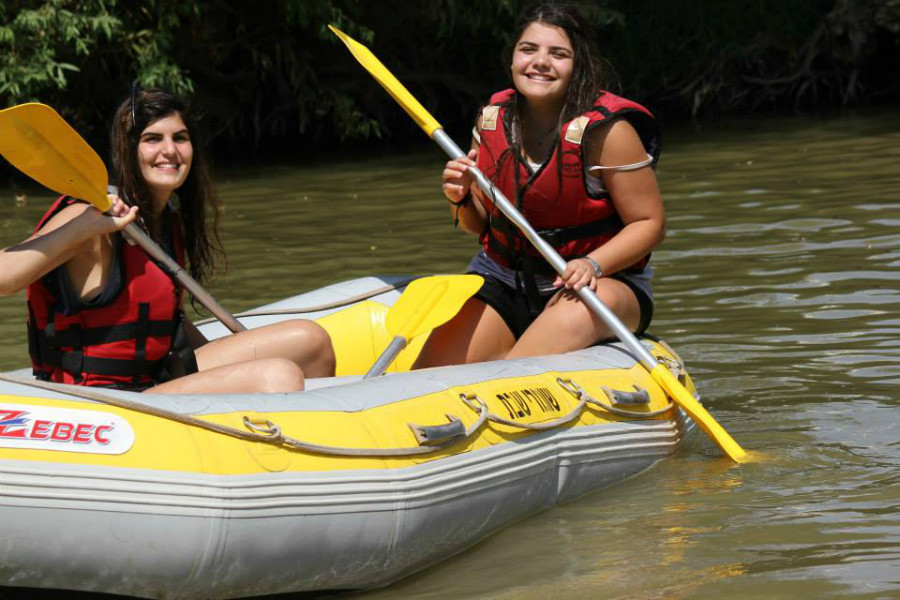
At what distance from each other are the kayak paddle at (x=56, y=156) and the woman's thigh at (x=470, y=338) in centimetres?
90

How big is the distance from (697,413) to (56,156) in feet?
5.65

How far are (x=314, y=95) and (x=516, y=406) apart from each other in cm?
798

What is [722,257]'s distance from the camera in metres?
5.88

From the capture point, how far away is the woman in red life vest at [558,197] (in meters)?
3.62

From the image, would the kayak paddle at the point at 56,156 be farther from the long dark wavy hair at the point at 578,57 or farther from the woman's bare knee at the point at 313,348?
the long dark wavy hair at the point at 578,57

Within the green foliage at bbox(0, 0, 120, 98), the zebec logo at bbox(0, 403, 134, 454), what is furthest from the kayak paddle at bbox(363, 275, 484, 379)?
the green foliage at bbox(0, 0, 120, 98)

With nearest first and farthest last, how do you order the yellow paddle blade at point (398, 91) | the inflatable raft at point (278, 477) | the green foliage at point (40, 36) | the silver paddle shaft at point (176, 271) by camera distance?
the inflatable raft at point (278, 477)
the silver paddle shaft at point (176, 271)
the yellow paddle blade at point (398, 91)
the green foliage at point (40, 36)

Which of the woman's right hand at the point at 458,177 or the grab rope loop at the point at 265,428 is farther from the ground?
the woman's right hand at the point at 458,177

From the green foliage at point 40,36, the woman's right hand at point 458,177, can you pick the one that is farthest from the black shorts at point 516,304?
the green foliage at point 40,36

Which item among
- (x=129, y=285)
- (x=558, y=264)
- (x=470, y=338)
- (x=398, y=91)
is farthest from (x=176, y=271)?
(x=398, y=91)

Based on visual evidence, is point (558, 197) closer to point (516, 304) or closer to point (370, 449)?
point (516, 304)

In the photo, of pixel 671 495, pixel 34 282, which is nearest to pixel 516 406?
pixel 671 495

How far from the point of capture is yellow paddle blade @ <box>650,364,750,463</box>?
141 inches

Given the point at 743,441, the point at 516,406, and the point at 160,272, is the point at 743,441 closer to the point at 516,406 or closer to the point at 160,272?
the point at 516,406
